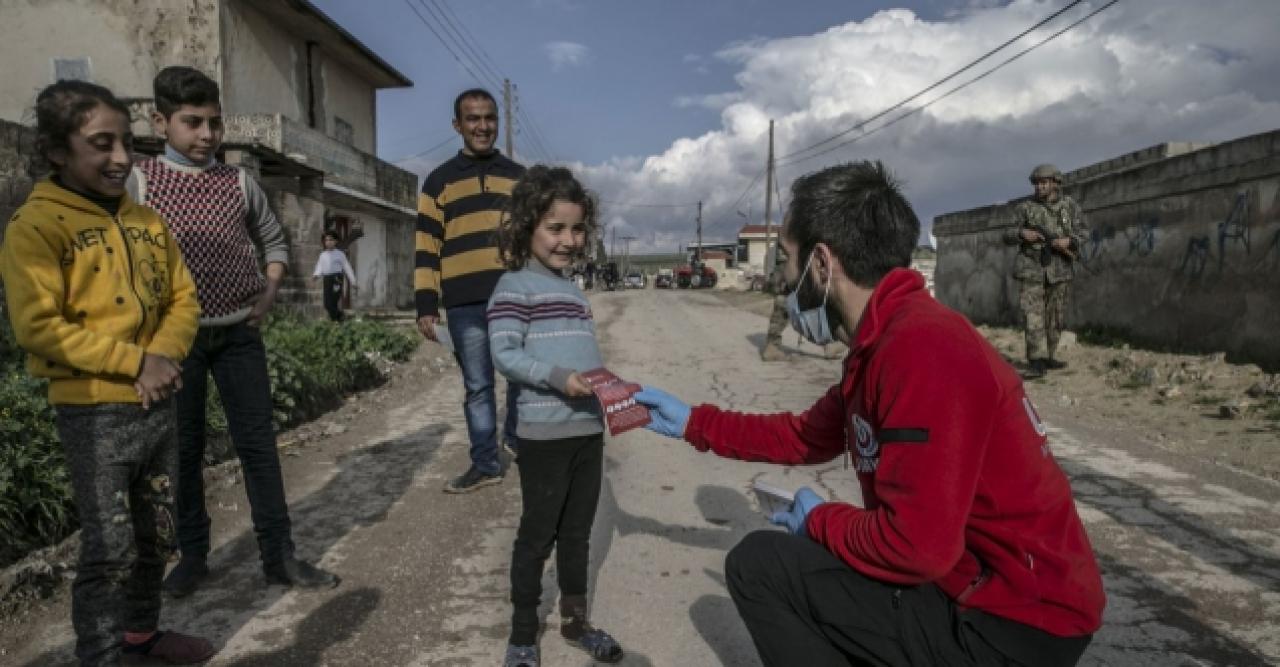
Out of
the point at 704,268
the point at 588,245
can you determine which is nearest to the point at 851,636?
the point at 588,245

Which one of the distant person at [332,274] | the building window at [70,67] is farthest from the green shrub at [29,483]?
the building window at [70,67]

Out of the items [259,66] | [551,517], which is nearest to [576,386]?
[551,517]

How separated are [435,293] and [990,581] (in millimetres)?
3379

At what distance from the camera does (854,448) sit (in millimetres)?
1840

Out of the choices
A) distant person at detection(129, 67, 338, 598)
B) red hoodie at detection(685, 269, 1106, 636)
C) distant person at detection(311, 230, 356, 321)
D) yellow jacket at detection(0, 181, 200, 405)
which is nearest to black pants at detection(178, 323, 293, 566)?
distant person at detection(129, 67, 338, 598)

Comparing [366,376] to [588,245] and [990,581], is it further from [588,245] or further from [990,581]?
[990,581]

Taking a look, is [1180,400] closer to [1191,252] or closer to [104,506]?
[1191,252]

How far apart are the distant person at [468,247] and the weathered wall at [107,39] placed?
527 inches

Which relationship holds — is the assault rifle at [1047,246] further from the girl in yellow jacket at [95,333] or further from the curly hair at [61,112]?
the curly hair at [61,112]

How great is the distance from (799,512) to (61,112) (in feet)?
7.07

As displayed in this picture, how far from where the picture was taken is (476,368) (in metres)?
4.24

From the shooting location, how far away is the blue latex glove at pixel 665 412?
2.30m

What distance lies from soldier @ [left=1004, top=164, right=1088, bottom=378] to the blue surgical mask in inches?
263

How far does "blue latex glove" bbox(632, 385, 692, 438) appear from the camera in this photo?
2.30m
